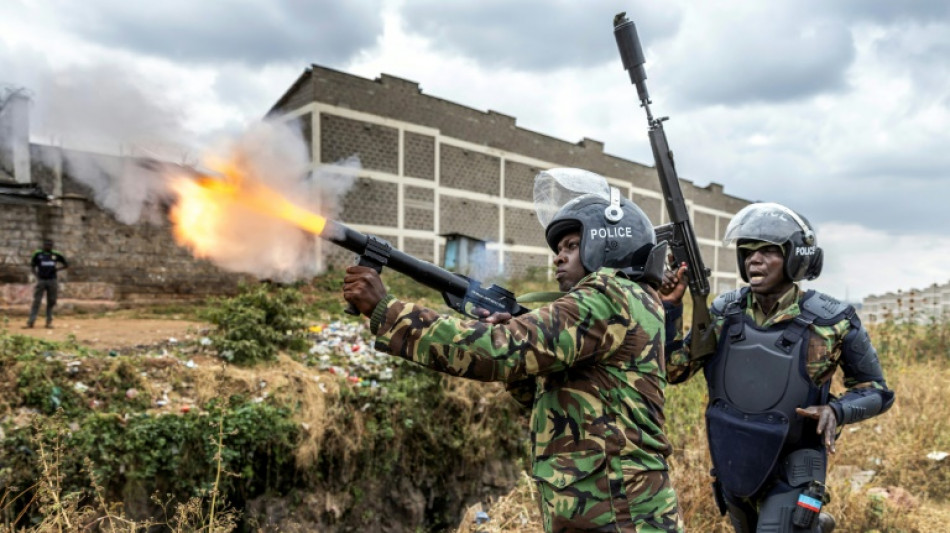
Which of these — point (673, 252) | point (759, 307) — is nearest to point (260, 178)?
point (673, 252)

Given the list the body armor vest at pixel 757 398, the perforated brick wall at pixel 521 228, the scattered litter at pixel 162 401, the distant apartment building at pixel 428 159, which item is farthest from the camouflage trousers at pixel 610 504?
the perforated brick wall at pixel 521 228

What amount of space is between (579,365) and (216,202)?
3.06 m

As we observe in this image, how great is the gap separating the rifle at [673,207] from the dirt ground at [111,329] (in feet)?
24.8

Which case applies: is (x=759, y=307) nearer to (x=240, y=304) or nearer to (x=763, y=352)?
(x=763, y=352)

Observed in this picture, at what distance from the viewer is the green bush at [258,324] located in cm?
801

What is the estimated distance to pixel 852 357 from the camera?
2895mm

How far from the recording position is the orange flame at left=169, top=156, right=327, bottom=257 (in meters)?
3.49

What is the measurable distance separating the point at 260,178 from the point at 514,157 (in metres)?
20.3

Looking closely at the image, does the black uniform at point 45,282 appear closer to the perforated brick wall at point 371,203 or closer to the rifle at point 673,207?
the perforated brick wall at point 371,203

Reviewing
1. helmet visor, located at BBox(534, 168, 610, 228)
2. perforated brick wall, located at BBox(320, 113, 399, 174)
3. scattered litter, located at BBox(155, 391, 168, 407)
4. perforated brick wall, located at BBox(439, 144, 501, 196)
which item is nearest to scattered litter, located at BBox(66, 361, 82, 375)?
scattered litter, located at BBox(155, 391, 168, 407)

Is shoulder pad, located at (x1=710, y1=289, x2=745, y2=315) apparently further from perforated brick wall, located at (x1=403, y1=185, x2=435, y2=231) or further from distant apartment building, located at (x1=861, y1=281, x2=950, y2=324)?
perforated brick wall, located at (x1=403, y1=185, x2=435, y2=231)

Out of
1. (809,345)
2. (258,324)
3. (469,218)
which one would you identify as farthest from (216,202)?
(469,218)

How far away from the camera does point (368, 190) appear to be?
61.9ft

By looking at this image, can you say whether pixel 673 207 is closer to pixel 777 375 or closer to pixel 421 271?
pixel 777 375
